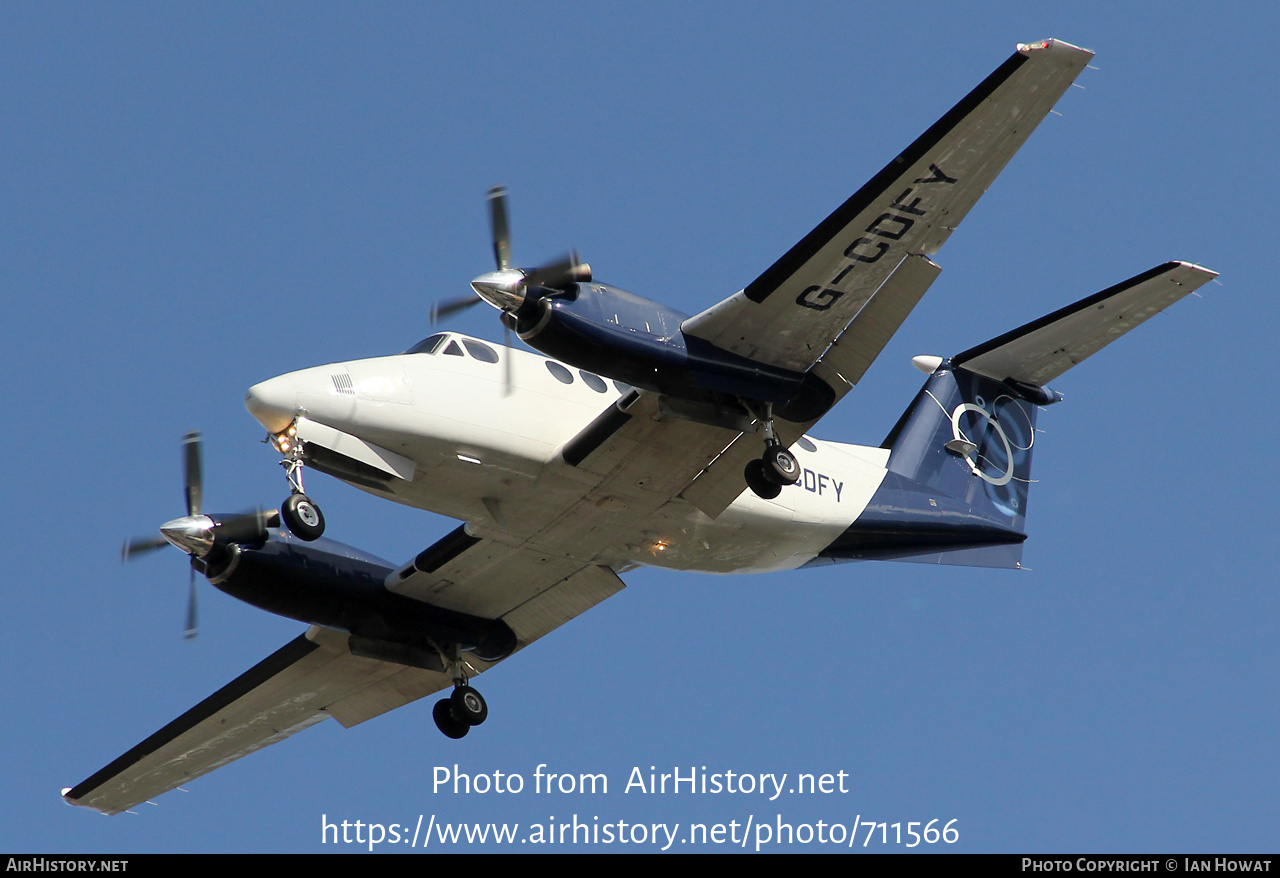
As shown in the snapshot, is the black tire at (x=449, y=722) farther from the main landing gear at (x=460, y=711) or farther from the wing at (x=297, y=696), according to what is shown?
the wing at (x=297, y=696)

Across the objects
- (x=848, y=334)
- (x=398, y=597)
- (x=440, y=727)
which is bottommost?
(x=440, y=727)

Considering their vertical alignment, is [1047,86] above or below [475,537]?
above

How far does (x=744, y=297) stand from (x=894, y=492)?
4714mm

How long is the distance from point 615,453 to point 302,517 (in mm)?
3300

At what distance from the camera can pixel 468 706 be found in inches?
697

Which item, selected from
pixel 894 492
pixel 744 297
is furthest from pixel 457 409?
pixel 894 492

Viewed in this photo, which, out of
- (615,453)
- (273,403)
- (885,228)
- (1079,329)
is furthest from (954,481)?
(273,403)

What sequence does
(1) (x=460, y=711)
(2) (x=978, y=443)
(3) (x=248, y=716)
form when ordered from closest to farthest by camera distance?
(1) (x=460, y=711), (3) (x=248, y=716), (2) (x=978, y=443)

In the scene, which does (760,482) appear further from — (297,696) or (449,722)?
(297,696)

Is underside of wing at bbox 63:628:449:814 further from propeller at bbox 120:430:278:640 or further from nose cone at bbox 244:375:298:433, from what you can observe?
nose cone at bbox 244:375:298:433

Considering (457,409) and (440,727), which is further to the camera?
(440,727)

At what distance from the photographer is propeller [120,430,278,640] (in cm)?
1639

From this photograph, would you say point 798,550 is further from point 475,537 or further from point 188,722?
point 188,722

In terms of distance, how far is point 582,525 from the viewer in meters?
16.5
